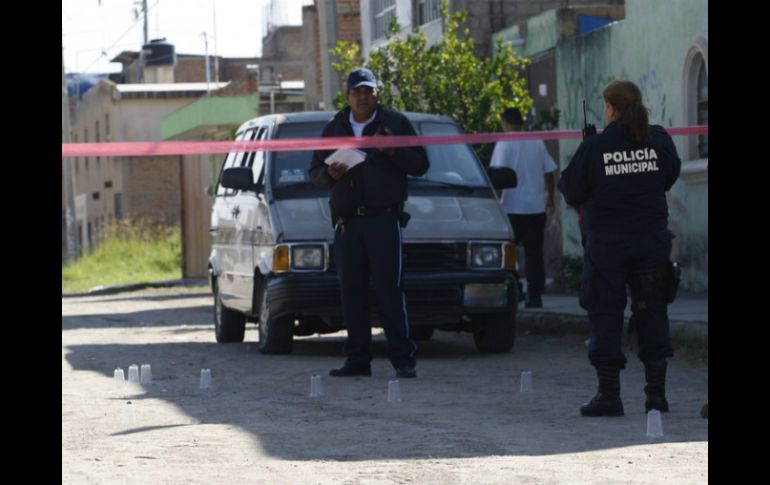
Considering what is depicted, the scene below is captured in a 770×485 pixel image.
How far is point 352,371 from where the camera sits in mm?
10680

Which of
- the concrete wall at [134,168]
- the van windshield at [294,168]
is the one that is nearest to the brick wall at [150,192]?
the concrete wall at [134,168]

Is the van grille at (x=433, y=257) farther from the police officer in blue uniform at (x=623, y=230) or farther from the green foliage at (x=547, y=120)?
the green foliage at (x=547, y=120)

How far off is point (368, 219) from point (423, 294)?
1432 mm

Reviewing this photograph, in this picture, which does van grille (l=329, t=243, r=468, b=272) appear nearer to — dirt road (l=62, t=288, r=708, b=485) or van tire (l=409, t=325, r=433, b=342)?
dirt road (l=62, t=288, r=708, b=485)

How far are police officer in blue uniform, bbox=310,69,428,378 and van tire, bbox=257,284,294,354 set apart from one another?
1.56m

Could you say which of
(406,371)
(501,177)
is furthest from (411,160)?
(501,177)

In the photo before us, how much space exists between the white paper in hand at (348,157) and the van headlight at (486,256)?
194 centimetres

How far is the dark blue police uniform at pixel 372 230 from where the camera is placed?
412 inches
